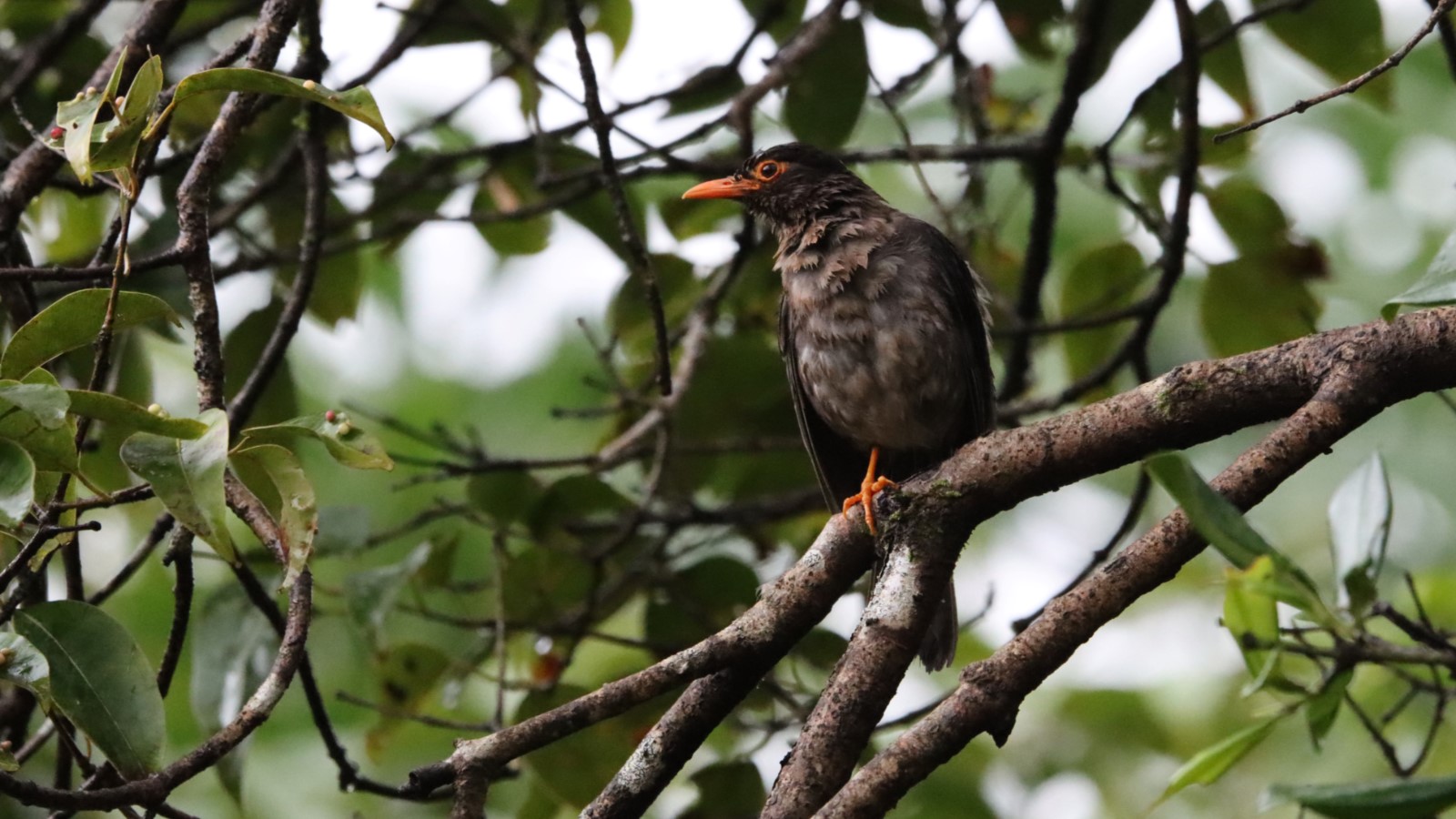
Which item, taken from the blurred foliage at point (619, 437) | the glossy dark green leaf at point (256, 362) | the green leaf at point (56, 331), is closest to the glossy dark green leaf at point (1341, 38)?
the blurred foliage at point (619, 437)

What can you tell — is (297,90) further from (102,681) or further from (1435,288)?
(1435,288)

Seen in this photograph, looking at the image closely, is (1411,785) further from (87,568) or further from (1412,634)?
(87,568)

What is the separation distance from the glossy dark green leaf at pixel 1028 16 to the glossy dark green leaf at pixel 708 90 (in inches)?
37.3

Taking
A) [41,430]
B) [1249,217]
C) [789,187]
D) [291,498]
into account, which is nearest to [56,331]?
[41,430]

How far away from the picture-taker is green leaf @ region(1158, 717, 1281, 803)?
193cm

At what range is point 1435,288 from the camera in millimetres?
2125

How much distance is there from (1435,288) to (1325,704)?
632 millimetres

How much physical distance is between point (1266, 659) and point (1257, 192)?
3132 mm

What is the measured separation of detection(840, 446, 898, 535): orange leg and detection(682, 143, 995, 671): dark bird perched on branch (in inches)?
0.8

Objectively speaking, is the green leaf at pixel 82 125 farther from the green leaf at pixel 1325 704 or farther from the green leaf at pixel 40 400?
the green leaf at pixel 1325 704

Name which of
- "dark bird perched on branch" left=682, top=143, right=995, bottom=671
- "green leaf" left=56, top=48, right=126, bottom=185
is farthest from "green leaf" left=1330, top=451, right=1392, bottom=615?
"dark bird perched on branch" left=682, top=143, right=995, bottom=671

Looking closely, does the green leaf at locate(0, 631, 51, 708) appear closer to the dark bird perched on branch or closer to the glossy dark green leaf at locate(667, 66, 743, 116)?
the dark bird perched on branch

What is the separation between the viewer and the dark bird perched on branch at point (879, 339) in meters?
4.79

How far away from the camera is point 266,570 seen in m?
4.32
